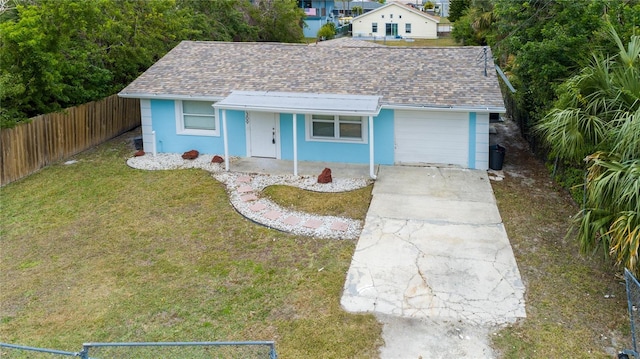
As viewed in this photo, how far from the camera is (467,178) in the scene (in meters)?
15.8

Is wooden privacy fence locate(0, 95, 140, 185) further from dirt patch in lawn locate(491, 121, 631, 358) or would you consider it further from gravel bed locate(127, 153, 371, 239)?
dirt patch in lawn locate(491, 121, 631, 358)

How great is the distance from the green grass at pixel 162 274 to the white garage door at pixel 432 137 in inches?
151

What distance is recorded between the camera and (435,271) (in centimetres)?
1052

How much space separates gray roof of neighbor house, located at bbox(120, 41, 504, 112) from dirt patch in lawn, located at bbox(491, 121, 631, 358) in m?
3.44

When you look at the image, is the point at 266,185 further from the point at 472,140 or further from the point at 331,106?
the point at 472,140

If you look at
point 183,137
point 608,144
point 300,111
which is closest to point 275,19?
point 183,137

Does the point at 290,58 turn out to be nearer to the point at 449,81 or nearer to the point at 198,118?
the point at 198,118

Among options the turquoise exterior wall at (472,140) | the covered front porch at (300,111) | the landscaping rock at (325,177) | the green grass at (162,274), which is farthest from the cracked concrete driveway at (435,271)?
the covered front porch at (300,111)

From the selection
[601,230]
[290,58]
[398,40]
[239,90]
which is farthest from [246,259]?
[398,40]

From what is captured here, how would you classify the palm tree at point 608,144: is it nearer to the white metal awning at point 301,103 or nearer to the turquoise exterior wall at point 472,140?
the turquoise exterior wall at point 472,140

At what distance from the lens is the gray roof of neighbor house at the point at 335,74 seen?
1677cm

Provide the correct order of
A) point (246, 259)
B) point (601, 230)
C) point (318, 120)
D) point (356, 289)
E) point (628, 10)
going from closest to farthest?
point (601, 230), point (356, 289), point (246, 259), point (628, 10), point (318, 120)

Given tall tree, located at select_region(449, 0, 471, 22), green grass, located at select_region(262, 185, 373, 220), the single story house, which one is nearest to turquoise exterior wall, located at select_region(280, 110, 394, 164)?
the single story house

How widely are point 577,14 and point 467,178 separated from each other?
17.8 feet
